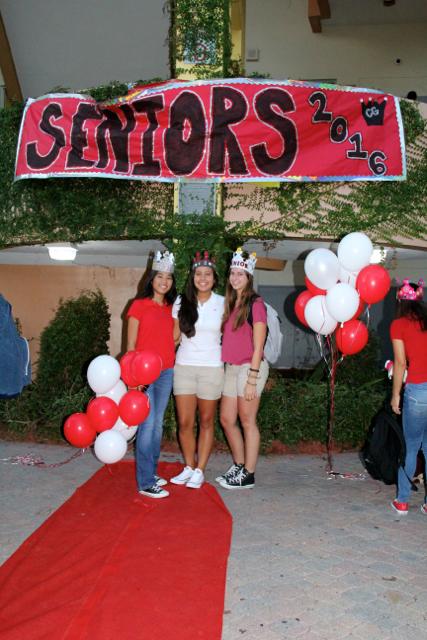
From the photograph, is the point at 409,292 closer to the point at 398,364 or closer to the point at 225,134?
the point at 398,364

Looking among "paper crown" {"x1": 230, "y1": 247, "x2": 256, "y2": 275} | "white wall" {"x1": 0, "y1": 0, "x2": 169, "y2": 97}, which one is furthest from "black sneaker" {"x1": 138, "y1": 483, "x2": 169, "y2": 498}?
"white wall" {"x1": 0, "y1": 0, "x2": 169, "y2": 97}

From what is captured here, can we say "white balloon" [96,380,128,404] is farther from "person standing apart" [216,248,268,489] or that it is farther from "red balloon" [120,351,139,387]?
"person standing apart" [216,248,268,489]

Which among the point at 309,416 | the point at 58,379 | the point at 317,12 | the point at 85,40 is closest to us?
the point at 309,416

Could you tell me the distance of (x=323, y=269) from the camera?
4.39m

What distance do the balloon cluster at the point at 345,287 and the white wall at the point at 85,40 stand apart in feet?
25.1

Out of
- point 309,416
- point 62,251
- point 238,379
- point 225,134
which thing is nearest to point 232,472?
point 238,379

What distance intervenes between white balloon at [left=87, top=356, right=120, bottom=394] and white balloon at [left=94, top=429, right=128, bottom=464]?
0.33 metres

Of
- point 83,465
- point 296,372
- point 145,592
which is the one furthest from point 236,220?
point 296,372

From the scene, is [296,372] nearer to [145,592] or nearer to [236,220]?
[236,220]

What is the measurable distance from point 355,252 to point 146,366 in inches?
70.0

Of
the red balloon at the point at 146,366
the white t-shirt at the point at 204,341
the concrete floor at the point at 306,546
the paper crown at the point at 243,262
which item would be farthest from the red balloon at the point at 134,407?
the paper crown at the point at 243,262

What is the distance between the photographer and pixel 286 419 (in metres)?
5.86

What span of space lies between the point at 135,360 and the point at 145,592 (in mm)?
1640

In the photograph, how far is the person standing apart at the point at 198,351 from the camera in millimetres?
4461
